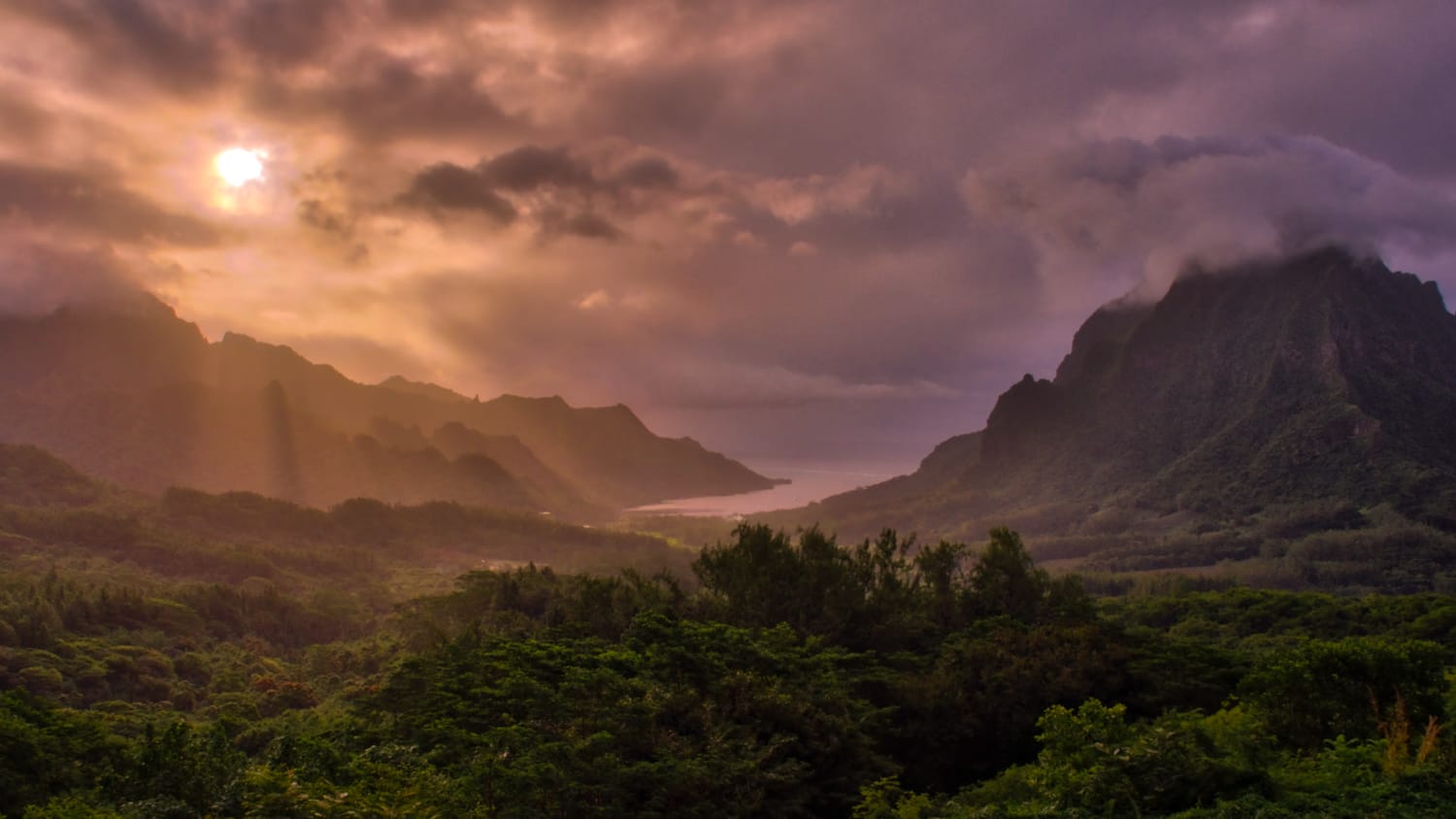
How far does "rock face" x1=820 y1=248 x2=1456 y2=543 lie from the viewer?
144 m

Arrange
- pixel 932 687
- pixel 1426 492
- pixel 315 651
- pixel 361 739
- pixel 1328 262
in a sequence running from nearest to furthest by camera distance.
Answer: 1. pixel 361 739
2. pixel 932 687
3. pixel 315 651
4. pixel 1426 492
5. pixel 1328 262

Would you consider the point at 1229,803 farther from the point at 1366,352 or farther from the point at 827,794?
the point at 1366,352

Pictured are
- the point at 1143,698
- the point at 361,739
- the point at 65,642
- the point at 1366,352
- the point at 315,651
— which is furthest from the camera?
the point at 1366,352

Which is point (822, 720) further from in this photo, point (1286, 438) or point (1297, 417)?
point (1297, 417)

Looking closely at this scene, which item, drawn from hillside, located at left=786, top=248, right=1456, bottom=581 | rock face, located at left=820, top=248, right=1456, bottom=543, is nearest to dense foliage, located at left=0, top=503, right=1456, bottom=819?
hillside, located at left=786, top=248, right=1456, bottom=581

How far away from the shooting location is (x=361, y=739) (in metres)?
20.7

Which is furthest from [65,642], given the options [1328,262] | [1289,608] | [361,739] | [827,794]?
[1328,262]

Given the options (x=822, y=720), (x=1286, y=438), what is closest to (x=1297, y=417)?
(x=1286, y=438)

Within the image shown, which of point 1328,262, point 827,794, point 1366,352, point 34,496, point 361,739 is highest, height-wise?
point 1328,262

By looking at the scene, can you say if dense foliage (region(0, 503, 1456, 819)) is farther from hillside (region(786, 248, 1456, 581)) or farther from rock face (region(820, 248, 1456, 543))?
rock face (region(820, 248, 1456, 543))

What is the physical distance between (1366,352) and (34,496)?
26876 cm

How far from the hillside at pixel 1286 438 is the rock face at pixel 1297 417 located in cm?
32

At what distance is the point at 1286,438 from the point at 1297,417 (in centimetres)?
584

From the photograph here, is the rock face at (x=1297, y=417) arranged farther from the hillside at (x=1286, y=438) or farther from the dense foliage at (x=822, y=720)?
the dense foliage at (x=822, y=720)
